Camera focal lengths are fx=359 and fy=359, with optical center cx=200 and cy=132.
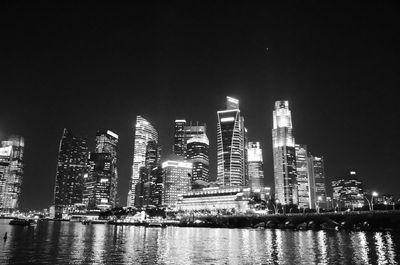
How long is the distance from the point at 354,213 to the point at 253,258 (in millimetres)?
109362

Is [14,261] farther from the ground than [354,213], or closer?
closer

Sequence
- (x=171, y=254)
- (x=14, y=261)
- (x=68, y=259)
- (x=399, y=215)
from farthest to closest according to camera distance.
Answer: (x=399, y=215), (x=171, y=254), (x=68, y=259), (x=14, y=261)

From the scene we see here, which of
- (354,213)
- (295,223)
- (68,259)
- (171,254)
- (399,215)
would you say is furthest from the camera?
(295,223)

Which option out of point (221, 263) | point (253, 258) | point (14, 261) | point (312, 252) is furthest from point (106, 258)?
point (312, 252)

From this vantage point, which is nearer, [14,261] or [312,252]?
[14,261]

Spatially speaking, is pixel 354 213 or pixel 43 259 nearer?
pixel 43 259

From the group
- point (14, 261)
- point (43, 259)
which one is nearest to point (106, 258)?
point (43, 259)

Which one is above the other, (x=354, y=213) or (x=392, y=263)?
(x=354, y=213)

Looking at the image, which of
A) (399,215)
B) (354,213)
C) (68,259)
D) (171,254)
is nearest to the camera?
(68,259)

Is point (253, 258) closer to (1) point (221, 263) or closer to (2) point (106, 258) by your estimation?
(1) point (221, 263)

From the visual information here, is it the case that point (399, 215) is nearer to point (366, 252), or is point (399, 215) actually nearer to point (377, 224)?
point (377, 224)

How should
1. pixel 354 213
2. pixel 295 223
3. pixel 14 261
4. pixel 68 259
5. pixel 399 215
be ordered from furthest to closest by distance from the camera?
pixel 295 223, pixel 354 213, pixel 399 215, pixel 68 259, pixel 14 261

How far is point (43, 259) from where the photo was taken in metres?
54.6

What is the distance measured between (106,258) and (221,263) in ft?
60.8
